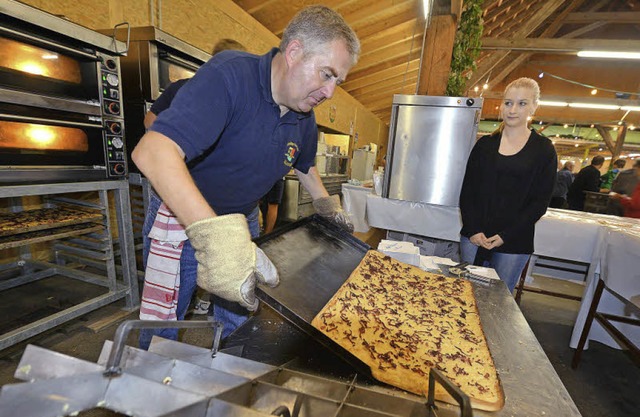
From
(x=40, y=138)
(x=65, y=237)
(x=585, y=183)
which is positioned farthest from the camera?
(x=585, y=183)

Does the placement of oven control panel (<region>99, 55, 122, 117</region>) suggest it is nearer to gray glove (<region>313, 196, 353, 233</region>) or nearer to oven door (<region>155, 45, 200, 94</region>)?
oven door (<region>155, 45, 200, 94</region>)

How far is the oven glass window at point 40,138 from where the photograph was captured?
1.85 m

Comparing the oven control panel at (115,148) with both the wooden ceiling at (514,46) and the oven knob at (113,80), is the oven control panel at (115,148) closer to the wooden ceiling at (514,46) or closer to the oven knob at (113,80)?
the oven knob at (113,80)

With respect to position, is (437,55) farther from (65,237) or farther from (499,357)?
(65,237)

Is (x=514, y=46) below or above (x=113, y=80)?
above

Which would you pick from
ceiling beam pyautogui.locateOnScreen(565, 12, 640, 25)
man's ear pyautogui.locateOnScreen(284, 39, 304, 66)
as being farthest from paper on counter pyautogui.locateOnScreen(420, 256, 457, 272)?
ceiling beam pyautogui.locateOnScreen(565, 12, 640, 25)

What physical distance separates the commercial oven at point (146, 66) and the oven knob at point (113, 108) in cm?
26

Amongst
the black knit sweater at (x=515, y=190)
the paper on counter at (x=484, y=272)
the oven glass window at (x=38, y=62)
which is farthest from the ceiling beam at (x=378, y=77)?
the paper on counter at (x=484, y=272)

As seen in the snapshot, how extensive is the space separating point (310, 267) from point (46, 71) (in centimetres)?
229

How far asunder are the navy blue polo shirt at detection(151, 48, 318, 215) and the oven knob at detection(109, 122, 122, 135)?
1624 millimetres

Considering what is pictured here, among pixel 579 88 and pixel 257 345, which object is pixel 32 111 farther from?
pixel 579 88

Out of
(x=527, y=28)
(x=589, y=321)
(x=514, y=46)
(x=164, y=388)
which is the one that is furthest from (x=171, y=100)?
(x=527, y=28)

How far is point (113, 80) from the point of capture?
2330 millimetres

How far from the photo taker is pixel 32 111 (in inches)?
75.9
